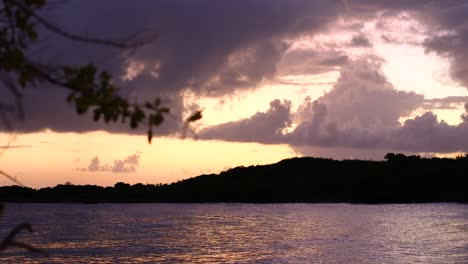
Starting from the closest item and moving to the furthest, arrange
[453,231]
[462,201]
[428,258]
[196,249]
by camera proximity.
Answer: [428,258] < [196,249] < [453,231] < [462,201]

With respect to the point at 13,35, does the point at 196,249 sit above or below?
below

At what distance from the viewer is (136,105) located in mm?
4695

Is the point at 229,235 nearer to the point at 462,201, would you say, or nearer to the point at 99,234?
the point at 99,234

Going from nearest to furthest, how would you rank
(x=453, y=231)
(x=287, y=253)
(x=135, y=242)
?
(x=287, y=253)
(x=135, y=242)
(x=453, y=231)

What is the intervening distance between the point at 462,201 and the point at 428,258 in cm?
14834

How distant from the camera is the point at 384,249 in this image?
52.1m

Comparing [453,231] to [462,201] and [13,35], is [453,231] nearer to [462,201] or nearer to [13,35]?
[13,35]

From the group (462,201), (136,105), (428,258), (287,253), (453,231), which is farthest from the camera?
(462,201)

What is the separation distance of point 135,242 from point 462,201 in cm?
14294

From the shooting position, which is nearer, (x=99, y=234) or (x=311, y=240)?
(x=311, y=240)

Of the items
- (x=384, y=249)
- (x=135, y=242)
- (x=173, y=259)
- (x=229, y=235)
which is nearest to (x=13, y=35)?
(x=173, y=259)

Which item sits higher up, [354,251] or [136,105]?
[136,105]

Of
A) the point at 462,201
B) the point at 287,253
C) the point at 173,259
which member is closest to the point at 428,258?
the point at 287,253

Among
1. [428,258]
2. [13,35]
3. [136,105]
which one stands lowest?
[428,258]
